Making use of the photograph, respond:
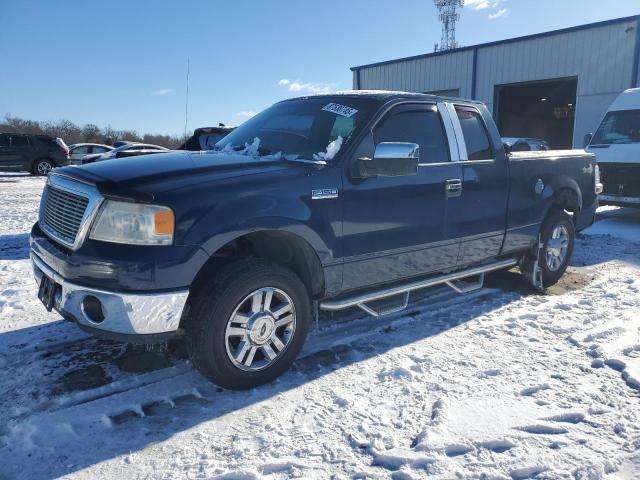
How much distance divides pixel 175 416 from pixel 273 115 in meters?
2.54

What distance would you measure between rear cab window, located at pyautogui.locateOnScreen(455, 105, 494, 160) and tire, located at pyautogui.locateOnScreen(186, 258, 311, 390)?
215 centimetres

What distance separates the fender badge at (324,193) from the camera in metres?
3.16

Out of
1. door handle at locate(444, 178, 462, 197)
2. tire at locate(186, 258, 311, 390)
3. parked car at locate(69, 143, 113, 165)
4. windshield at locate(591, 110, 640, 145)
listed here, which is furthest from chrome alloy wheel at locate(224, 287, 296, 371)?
parked car at locate(69, 143, 113, 165)

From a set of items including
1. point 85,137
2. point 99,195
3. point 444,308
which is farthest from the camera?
point 85,137

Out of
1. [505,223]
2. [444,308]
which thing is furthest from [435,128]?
[444,308]

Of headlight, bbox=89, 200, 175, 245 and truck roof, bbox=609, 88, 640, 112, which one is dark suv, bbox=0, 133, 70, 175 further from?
headlight, bbox=89, 200, 175, 245

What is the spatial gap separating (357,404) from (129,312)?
4.55 ft

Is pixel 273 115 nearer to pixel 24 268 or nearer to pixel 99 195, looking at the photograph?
pixel 99 195

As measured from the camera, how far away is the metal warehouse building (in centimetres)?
1699

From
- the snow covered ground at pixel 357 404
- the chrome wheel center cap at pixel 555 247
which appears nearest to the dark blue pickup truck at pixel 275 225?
the snow covered ground at pixel 357 404

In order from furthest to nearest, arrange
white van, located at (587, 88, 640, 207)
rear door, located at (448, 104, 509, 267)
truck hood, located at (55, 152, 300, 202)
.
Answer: white van, located at (587, 88, 640, 207) → rear door, located at (448, 104, 509, 267) → truck hood, located at (55, 152, 300, 202)

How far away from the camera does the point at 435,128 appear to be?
4.10m

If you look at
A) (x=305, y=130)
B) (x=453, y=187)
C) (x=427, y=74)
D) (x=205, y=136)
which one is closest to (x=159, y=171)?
(x=305, y=130)

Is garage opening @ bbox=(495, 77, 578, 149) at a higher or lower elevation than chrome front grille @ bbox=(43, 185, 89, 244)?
higher
